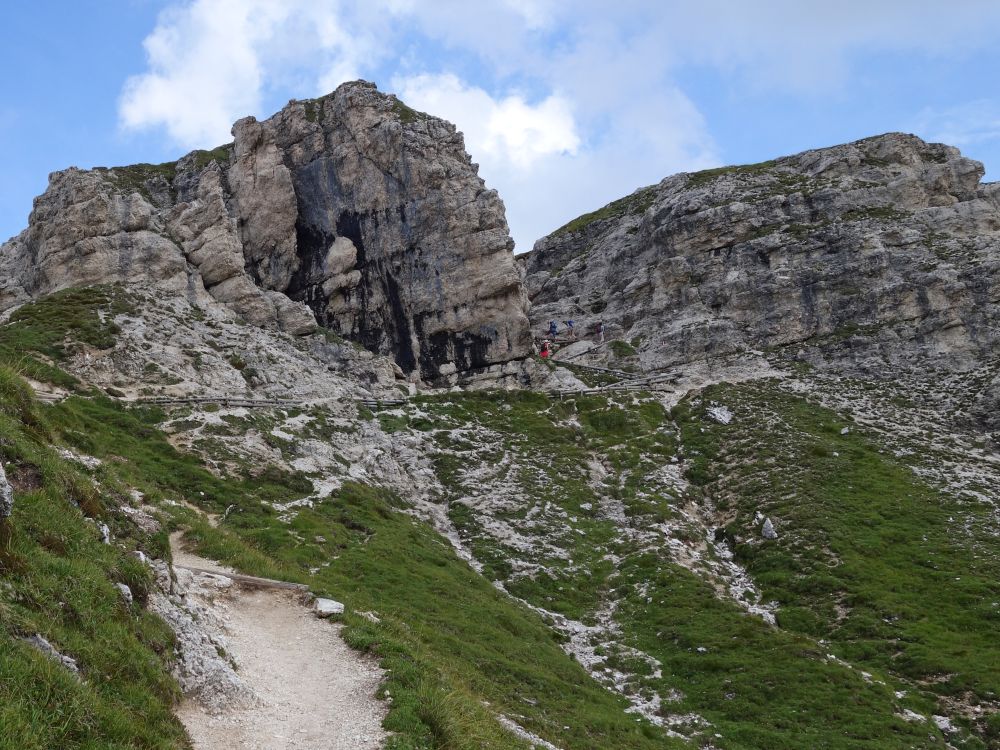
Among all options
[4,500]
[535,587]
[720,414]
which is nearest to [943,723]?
[535,587]

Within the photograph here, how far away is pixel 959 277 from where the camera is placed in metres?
86.0

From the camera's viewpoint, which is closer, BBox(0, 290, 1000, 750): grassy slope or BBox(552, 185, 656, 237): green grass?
BBox(0, 290, 1000, 750): grassy slope

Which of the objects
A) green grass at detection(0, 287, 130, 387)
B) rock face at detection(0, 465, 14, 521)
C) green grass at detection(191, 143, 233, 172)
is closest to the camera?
rock face at detection(0, 465, 14, 521)

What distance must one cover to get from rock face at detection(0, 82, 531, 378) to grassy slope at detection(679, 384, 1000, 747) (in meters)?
31.4

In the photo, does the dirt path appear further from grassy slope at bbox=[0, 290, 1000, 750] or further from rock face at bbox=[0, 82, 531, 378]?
rock face at bbox=[0, 82, 531, 378]

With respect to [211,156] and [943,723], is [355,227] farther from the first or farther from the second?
[943,723]

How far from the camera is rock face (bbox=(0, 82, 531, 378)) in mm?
83312

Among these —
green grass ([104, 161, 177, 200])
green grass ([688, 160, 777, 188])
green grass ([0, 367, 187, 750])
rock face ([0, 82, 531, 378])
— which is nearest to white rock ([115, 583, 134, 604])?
green grass ([0, 367, 187, 750])

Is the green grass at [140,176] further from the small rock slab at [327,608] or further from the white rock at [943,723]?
the white rock at [943,723]

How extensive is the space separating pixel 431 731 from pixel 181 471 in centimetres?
3277

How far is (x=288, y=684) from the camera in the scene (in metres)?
17.5

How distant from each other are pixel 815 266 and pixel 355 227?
62385 mm

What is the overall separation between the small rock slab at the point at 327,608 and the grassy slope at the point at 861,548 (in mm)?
29045

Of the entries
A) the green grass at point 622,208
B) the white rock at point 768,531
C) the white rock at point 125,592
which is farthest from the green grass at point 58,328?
the green grass at point 622,208
